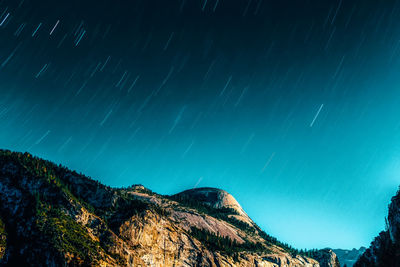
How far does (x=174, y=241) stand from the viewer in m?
142

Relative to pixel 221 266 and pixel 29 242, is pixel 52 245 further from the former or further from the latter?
pixel 221 266

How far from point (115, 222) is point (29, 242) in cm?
3951

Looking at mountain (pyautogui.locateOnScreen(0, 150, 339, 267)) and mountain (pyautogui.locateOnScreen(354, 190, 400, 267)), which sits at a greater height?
mountain (pyautogui.locateOnScreen(354, 190, 400, 267))

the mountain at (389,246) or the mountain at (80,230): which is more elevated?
the mountain at (389,246)

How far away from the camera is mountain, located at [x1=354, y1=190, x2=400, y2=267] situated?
8947 cm

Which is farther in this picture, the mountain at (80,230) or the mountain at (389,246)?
the mountain at (80,230)

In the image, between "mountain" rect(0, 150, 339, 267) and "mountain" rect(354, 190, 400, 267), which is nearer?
"mountain" rect(354, 190, 400, 267)

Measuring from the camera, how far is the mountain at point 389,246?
294 ft

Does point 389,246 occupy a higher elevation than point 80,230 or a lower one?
higher

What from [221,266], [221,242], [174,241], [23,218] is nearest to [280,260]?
[221,242]

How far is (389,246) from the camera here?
321 feet

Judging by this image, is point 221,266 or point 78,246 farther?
point 221,266

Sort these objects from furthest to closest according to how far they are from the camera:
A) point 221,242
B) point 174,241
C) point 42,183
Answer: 1. point 221,242
2. point 174,241
3. point 42,183

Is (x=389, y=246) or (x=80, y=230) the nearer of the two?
(x=389, y=246)
